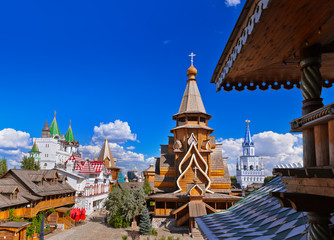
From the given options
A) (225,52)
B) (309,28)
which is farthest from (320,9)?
(225,52)

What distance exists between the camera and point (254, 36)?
2.95 metres

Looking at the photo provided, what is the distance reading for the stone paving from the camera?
22.6 meters

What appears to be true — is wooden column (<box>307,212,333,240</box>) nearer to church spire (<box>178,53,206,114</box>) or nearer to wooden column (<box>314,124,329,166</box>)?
wooden column (<box>314,124,329,166</box>)

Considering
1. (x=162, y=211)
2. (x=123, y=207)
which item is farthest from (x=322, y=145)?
(x=162, y=211)

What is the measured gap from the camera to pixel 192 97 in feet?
104

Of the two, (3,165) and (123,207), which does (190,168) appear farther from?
(3,165)

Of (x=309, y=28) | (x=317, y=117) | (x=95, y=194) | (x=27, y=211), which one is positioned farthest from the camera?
(x=95, y=194)

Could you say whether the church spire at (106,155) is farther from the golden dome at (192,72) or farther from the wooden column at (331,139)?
the wooden column at (331,139)

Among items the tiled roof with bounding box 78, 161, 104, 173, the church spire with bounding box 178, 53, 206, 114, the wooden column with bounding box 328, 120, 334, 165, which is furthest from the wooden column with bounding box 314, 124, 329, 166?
the tiled roof with bounding box 78, 161, 104, 173

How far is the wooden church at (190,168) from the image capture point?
2625 cm

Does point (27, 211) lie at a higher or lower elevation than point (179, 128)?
lower

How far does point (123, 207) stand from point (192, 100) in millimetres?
14255

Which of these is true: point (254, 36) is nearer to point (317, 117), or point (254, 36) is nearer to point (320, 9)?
point (320, 9)

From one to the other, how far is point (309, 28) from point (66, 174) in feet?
114
